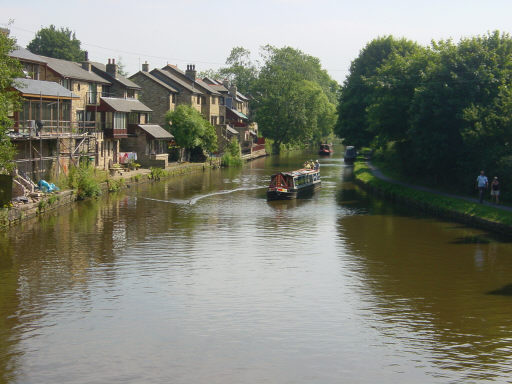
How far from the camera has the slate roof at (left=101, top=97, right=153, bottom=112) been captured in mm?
63006

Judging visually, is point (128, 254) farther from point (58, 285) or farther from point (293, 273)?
point (293, 273)

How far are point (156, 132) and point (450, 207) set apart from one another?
128ft

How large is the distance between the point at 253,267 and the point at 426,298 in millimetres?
7470

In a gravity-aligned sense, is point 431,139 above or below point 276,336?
above

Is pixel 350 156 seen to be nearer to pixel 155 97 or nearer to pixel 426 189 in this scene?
pixel 155 97

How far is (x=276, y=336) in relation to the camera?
1902 cm

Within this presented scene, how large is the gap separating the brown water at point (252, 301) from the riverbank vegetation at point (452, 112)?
7.02 metres

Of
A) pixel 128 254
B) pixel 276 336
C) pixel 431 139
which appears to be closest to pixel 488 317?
pixel 276 336

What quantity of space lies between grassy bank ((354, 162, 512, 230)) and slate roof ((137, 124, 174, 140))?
81.1ft

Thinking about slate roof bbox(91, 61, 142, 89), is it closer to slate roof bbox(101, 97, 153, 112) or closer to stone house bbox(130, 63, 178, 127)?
slate roof bbox(101, 97, 153, 112)

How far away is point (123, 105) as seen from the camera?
6600cm

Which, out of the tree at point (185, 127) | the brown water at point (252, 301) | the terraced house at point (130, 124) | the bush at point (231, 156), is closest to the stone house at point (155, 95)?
the tree at point (185, 127)

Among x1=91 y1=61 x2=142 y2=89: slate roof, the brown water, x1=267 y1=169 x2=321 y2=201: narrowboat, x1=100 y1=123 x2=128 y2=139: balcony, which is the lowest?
the brown water

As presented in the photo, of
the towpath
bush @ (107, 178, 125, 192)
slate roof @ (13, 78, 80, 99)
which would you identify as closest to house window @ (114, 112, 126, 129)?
bush @ (107, 178, 125, 192)
